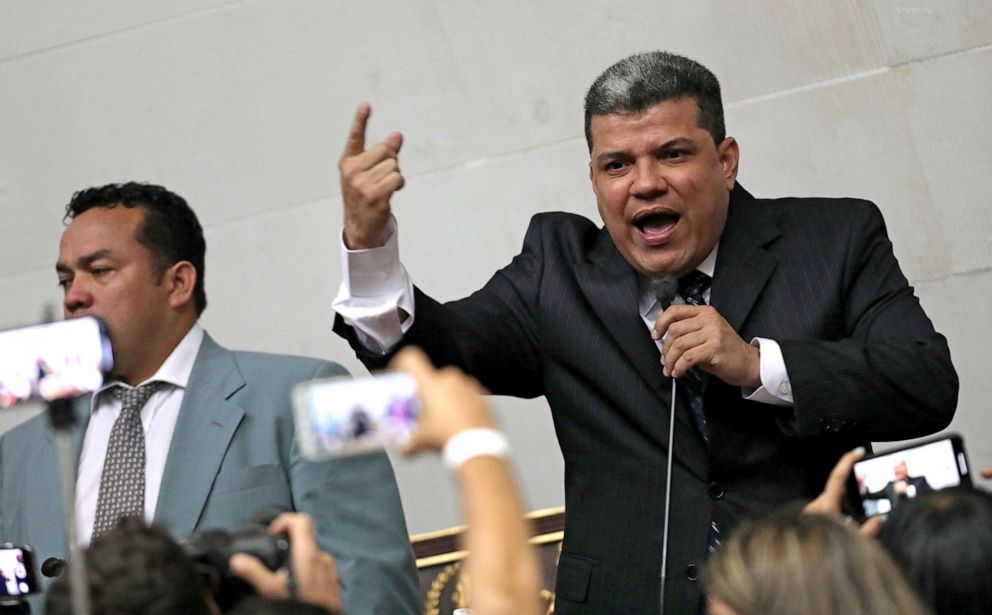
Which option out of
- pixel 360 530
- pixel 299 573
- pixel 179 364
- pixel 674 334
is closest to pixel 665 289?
pixel 674 334

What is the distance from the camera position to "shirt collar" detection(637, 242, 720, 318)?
8.14 ft

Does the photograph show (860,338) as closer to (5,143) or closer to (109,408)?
(109,408)

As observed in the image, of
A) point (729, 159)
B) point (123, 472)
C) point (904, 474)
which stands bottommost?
point (904, 474)

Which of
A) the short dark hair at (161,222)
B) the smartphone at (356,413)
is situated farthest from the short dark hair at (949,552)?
the short dark hair at (161,222)

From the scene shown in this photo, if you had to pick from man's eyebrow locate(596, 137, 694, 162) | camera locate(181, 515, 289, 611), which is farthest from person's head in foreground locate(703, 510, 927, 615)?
man's eyebrow locate(596, 137, 694, 162)

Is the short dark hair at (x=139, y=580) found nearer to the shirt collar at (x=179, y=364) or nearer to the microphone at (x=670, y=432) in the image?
the microphone at (x=670, y=432)

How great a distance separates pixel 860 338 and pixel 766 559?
0.95m

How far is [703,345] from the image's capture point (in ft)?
7.26

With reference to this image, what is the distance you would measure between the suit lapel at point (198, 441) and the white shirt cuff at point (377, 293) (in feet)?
1.50

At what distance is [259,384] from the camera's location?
9.09 feet

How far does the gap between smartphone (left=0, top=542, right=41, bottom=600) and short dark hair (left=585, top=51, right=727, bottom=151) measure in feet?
3.46

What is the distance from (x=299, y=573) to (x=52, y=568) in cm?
86

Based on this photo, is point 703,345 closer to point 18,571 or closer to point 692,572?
point 692,572

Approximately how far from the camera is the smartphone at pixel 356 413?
1.37 m
